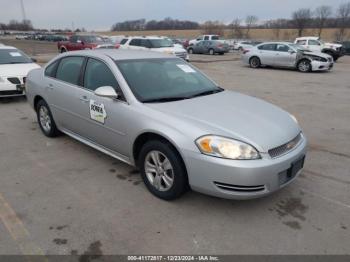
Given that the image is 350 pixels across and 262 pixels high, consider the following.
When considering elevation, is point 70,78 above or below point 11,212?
above

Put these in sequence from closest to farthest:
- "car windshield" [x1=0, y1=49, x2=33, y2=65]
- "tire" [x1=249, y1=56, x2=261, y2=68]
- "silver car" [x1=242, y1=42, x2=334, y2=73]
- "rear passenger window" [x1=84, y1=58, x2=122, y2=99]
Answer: "rear passenger window" [x1=84, y1=58, x2=122, y2=99]
"car windshield" [x1=0, y1=49, x2=33, y2=65]
"silver car" [x1=242, y1=42, x2=334, y2=73]
"tire" [x1=249, y1=56, x2=261, y2=68]

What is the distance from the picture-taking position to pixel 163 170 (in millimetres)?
3402

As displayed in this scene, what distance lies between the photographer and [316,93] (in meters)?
10.2

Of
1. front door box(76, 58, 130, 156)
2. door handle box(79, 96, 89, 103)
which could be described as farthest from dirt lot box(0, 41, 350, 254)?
door handle box(79, 96, 89, 103)

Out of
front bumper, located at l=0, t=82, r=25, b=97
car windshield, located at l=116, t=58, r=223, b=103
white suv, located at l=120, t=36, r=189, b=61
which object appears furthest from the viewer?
white suv, located at l=120, t=36, r=189, b=61

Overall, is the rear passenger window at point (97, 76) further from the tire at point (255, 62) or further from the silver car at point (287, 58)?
the tire at point (255, 62)

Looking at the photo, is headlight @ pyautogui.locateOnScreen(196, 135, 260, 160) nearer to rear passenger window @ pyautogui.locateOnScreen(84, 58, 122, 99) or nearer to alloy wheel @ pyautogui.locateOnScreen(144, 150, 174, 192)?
alloy wheel @ pyautogui.locateOnScreen(144, 150, 174, 192)

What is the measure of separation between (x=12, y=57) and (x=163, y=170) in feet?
25.4

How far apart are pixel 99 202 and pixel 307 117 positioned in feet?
17.6

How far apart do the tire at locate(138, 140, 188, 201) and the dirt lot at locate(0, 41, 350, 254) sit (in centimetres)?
13

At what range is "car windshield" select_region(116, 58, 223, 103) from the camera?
377cm

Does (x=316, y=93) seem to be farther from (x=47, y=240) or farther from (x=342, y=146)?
(x=47, y=240)

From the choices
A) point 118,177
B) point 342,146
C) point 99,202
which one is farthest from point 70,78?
point 342,146

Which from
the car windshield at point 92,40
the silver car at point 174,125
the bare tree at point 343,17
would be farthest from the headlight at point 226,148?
the bare tree at point 343,17
